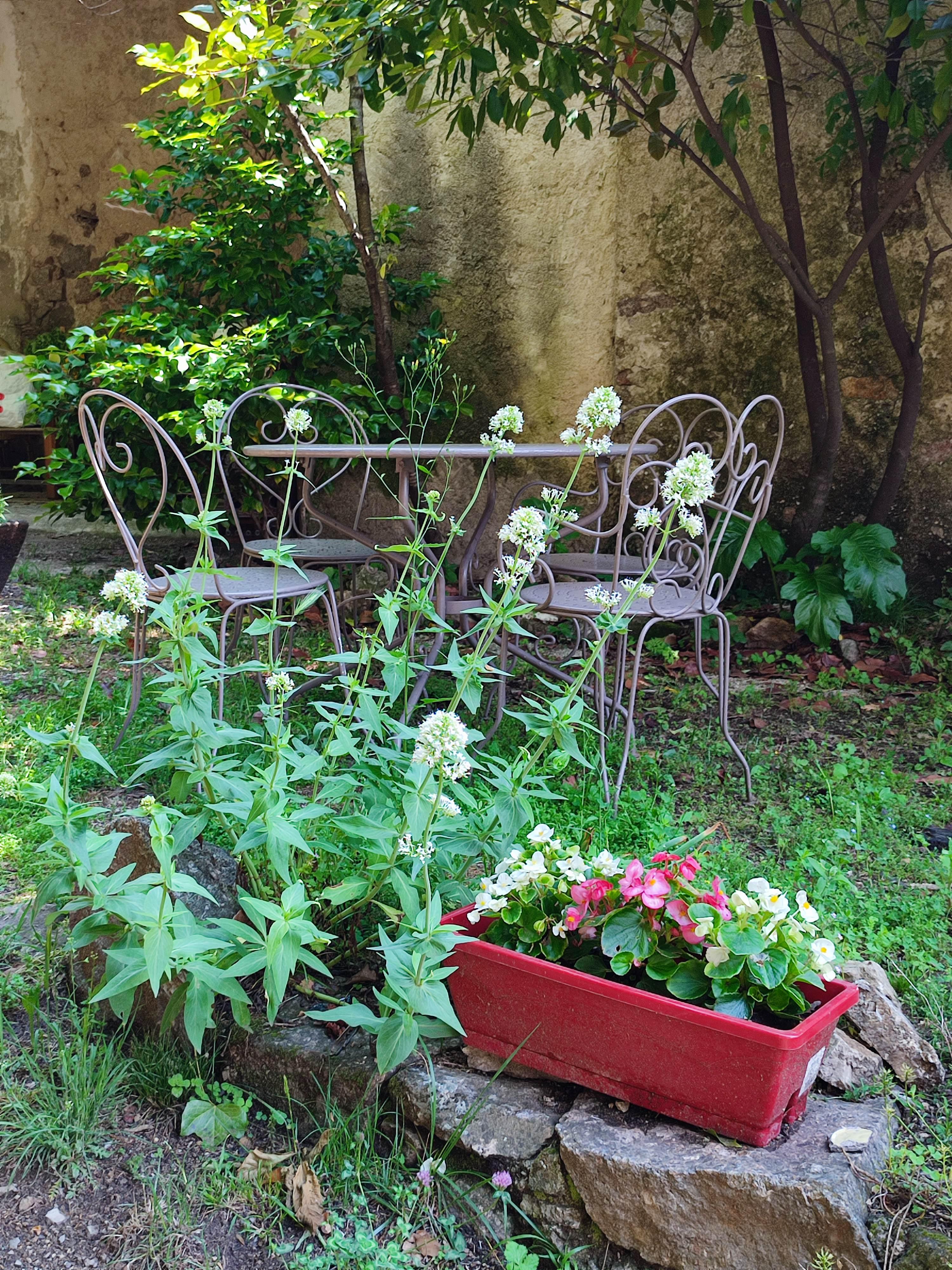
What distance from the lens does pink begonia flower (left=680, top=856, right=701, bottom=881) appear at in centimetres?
154

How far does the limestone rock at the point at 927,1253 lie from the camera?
122cm

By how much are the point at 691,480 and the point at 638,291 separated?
322 centimetres

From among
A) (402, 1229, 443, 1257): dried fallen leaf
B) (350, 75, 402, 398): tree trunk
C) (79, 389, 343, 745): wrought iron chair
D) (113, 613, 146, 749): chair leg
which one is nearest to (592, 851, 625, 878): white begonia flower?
(402, 1229, 443, 1257): dried fallen leaf

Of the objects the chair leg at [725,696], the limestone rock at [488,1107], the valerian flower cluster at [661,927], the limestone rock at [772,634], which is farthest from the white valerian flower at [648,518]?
the limestone rock at [772,634]

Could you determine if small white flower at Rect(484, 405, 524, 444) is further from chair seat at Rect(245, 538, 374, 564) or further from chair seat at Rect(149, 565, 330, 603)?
chair seat at Rect(245, 538, 374, 564)

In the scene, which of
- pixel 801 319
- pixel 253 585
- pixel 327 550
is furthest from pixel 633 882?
pixel 801 319

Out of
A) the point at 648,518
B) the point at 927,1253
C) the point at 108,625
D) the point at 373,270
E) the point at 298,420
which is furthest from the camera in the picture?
the point at 373,270

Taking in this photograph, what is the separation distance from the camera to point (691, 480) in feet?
5.15

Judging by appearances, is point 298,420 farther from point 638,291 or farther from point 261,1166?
point 638,291

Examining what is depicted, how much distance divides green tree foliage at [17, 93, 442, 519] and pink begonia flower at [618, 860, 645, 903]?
3.03 m

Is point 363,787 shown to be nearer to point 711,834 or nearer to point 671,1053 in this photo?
point 671,1053

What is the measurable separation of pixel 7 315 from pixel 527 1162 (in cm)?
723

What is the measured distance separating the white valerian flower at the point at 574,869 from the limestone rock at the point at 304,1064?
1.36 ft

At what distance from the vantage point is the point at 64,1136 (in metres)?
1.49
